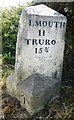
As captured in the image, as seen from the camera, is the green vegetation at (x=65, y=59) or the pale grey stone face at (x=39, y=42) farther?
the green vegetation at (x=65, y=59)

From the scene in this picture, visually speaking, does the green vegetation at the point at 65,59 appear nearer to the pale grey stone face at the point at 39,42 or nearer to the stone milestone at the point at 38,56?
the stone milestone at the point at 38,56

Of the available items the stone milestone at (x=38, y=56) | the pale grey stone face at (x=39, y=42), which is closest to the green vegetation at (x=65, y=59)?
the stone milestone at (x=38, y=56)

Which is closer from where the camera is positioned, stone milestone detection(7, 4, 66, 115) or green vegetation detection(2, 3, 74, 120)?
stone milestone detection(7, 4, 66, 115)

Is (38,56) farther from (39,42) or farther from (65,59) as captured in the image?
(65,59)

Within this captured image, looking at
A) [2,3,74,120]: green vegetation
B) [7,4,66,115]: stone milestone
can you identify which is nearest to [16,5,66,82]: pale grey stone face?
[7,4,66,115]: stone milestone

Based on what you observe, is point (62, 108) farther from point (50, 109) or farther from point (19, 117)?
point (19, 117)

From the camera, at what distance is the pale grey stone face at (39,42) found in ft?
8.98

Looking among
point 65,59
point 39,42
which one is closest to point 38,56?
point 39,42

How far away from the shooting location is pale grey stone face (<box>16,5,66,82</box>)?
2738mm

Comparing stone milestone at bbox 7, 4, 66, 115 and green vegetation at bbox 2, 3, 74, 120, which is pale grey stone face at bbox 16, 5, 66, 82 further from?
green vegetation at bbox 2, 3, 74, 120

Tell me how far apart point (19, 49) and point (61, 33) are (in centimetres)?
40

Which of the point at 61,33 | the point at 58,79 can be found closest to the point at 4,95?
the point at 58,79

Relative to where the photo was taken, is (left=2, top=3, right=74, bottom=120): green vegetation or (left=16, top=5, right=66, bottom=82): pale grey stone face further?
(left=2, top=3, right=74, bottom=120): green vegetation

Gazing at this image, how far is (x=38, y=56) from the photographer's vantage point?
2.87 meters
